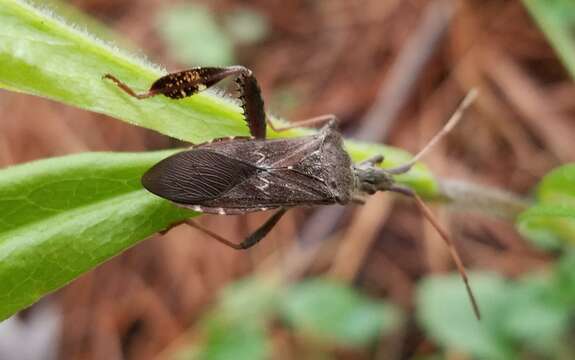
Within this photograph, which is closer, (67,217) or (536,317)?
(67,217)

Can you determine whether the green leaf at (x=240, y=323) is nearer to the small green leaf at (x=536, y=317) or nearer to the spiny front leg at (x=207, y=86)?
the small green leaf at (x=536, y=317)

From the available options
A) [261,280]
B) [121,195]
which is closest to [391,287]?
[261,280]

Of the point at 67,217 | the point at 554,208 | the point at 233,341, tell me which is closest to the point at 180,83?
the point at 67,217

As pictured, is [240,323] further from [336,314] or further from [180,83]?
[180,83]

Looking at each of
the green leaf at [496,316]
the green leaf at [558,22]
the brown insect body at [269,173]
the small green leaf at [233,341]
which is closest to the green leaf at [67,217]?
the brown insect body at [269,173]

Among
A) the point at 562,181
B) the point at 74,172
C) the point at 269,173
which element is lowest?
the point at 269,173

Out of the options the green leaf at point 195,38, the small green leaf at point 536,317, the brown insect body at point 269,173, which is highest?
the brown insect body at point 269,173

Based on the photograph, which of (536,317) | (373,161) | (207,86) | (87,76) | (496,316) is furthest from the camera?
(496,316)
